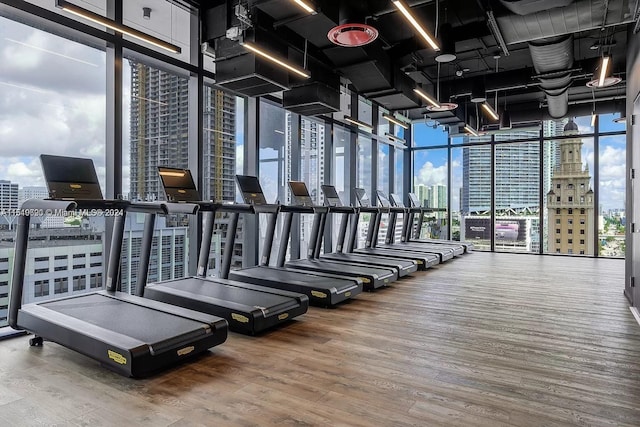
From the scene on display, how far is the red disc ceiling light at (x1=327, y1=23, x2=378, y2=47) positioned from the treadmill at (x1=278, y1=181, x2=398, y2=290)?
233cm

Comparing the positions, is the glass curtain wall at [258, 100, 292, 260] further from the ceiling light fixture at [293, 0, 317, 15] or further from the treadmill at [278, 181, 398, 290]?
the ceiling light fixture at [293, 0, 317, 15]

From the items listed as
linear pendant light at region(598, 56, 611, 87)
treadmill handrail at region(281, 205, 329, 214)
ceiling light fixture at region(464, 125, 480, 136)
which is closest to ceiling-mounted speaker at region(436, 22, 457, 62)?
linear pendant light at region(598, 56, 611, 87)

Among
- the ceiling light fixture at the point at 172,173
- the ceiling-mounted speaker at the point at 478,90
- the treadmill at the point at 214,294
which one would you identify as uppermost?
the ceiling-mounted speaker at the point at 478,90

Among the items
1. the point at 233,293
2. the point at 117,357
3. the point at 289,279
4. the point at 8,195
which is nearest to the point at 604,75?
the point at 289,279

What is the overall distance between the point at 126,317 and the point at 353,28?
12.1 ft

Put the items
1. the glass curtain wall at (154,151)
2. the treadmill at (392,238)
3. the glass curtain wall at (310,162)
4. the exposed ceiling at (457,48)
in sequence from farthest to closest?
the treadmill at (392,238)
the glass curtain wall at (310,162)
the glass curtain wall at (154,151)
the exposed ceiling at (457,48)

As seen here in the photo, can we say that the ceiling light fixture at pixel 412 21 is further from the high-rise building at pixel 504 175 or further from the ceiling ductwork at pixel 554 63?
the high-rise building at pixel 504 175

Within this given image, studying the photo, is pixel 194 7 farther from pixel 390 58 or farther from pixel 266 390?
pixel 266 390

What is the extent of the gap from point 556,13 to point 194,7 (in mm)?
4668

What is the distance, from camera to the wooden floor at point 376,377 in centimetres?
245

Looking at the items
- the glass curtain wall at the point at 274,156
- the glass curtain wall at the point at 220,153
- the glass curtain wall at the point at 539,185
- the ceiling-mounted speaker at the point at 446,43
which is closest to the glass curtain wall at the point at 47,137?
the glass curtain wall at the point at 220,153

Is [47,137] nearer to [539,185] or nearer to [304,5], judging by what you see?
[304,5]

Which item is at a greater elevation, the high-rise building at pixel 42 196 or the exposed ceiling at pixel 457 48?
the exposed ceiling at pixel 457 48

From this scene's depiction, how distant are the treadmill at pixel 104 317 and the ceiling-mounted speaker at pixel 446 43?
4.54m
